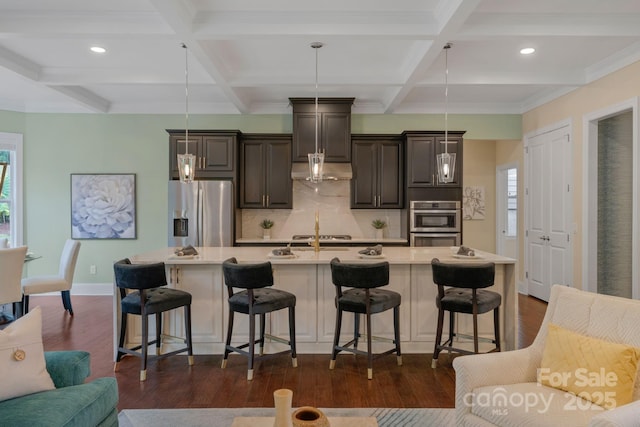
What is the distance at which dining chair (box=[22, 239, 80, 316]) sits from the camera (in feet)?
15.4

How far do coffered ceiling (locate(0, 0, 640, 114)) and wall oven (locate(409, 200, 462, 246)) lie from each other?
158 cm

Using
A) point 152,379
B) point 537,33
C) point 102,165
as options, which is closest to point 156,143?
point 102,165

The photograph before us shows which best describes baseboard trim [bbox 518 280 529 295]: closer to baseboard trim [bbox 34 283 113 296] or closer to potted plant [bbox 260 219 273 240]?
potted plant [bbox 260 219 273 240]

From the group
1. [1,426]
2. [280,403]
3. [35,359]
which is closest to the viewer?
[280,403]

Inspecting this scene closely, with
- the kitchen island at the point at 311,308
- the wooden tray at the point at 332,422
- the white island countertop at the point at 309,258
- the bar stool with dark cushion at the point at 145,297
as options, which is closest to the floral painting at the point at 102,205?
the white island countertop at the point at 309,258

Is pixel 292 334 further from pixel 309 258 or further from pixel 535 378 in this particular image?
pixel 535 378

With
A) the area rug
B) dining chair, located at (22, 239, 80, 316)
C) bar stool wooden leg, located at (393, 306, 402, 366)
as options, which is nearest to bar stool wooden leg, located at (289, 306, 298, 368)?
the area rug

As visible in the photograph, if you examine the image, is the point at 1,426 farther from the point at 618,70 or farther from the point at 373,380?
the point at 618,70

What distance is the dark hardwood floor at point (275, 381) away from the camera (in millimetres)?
2754

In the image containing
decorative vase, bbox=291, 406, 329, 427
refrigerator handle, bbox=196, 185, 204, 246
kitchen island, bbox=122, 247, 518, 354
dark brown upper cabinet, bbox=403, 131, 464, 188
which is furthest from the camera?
dark brown upper cabinet, bbox=403, 131, 464, 188

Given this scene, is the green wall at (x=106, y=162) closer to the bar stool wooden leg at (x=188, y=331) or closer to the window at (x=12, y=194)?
the window at (x=12, y=194)

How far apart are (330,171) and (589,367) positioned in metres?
4.28

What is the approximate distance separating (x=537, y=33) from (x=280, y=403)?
356 centimetres

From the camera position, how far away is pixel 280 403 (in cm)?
147
